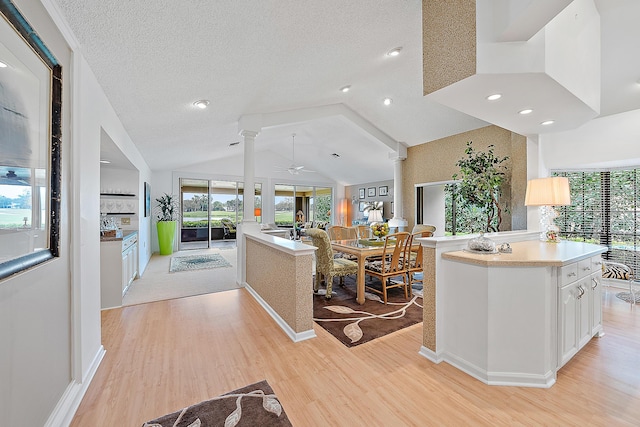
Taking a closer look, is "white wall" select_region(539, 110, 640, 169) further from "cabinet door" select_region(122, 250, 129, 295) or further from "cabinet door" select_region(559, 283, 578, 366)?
"cabinet door" select_region(122, 250, 129, 295)

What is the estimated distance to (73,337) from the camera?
174cm

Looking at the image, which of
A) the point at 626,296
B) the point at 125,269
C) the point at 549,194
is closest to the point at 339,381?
the point at 549,194

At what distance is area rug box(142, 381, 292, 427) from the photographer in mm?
1549

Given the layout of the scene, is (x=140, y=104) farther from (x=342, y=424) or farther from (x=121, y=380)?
(x=342, y=424)

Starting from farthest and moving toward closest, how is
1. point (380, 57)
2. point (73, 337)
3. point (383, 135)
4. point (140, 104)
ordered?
point (383, 135) < point (380, 57) < point (140, 104) < point (73, 337)

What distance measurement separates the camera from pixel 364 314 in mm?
3154

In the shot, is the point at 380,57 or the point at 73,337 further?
the point at 380,57

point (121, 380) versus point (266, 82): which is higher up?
point (266, 82)

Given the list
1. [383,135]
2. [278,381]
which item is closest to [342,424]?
[278,381]

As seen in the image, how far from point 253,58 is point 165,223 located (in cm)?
623

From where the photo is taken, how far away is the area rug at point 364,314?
106 inches

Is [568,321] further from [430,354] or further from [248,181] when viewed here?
[248,181]

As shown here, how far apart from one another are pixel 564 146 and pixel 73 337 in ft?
19.7

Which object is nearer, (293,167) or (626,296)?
(626,296)
